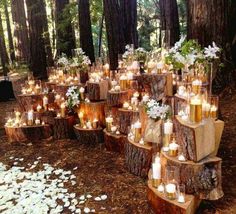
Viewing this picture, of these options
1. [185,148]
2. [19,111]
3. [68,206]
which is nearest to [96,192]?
[68,206]

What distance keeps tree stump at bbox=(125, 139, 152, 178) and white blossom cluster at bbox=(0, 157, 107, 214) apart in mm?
673

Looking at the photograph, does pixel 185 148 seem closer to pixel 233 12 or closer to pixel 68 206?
pixel 68 206

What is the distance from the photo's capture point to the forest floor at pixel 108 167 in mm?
3586

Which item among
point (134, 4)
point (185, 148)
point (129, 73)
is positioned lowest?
point (185, 148)

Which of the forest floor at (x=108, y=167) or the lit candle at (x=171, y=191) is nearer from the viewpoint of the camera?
the lit candle at (x=171, y=191)

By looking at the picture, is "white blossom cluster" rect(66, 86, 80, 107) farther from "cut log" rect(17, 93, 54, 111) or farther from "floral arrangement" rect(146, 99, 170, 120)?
"floral arrangement" rect(146, 99, 170, 120)

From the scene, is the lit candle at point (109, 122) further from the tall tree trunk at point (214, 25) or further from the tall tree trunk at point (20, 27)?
the tall tree trunk at point (20, 27)

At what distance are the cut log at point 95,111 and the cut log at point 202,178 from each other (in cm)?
276

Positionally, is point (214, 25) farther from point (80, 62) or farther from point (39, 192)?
point (39, 192)

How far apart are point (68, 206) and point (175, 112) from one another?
1.83 meters

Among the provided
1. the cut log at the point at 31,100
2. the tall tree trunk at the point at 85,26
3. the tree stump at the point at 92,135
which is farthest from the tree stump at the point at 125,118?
the tall tree trunk at the point at 85,26

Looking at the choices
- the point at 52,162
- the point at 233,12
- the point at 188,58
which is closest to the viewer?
the point at 188,58

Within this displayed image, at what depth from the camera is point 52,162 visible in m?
5.07

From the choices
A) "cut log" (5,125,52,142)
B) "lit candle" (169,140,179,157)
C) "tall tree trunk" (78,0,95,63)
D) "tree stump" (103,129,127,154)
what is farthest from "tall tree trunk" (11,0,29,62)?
"lit candle" (169,140,179,157)
